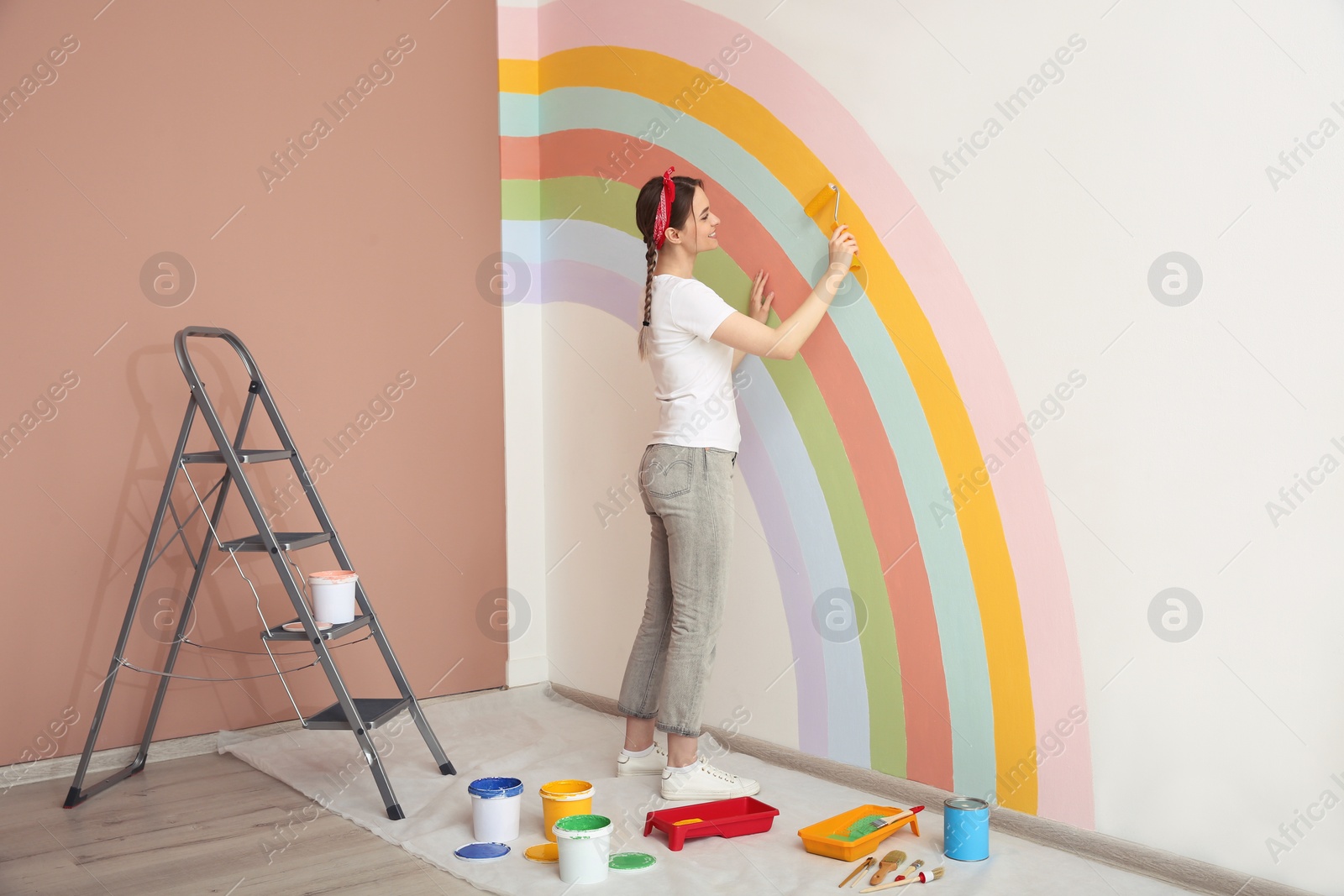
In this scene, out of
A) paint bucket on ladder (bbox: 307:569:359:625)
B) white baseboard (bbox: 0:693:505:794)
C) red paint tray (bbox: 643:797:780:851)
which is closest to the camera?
red paint tray (bbox: 643:797:780:851)

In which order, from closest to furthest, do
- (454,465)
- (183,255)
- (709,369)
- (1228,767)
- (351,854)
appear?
(1228,767) → (351,854) → (709,369) → (183,255) → (454,465)

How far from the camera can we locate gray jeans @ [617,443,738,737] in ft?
8.05

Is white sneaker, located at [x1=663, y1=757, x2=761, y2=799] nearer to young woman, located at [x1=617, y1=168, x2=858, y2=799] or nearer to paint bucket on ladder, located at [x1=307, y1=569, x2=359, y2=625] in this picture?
young woman, located at [x1=617, y1=168, x2=858, y2=799]

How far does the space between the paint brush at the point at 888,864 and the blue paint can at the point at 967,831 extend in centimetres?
11

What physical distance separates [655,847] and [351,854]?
0.63 metres

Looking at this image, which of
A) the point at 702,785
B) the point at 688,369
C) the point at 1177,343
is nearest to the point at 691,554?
the point at 688,369

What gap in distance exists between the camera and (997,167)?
2225 millimetres

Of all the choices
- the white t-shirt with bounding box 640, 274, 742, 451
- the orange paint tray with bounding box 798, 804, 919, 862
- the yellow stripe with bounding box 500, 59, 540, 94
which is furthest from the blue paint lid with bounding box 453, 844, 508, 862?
the yellow stripe with bounding box 500, 59, 540, 94

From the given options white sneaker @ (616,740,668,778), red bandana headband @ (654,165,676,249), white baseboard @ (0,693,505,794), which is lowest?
white baseboard @ (0,693,505,794)

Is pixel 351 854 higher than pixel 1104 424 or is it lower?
lower

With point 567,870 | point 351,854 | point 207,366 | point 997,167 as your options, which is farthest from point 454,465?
point 997,167

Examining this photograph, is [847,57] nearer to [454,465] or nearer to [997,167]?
[997,167]

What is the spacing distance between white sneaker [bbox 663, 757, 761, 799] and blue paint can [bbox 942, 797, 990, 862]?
533mm

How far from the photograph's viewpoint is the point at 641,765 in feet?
8.75
